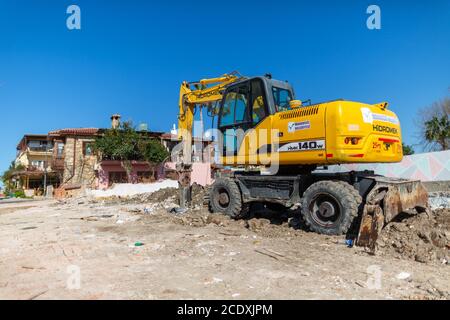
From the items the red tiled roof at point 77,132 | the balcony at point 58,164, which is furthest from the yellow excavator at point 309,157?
the balcony at point 58,164

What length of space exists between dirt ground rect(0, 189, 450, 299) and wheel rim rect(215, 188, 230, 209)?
1.21 meters

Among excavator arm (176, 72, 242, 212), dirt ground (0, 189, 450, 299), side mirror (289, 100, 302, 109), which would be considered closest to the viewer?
dirt ground (0, 189, 450, 299)

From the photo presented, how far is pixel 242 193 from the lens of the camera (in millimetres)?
8336

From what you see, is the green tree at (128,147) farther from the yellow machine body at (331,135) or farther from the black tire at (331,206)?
the black tire at (331,206)

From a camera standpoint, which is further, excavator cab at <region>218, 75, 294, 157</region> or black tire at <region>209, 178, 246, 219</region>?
black tire at <region>209, 178, 246, 219</region>

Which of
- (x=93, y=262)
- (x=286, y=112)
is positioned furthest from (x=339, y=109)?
(x=93, y=262)

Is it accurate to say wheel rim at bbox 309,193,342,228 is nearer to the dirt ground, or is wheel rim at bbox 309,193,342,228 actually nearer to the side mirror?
the dirt ground

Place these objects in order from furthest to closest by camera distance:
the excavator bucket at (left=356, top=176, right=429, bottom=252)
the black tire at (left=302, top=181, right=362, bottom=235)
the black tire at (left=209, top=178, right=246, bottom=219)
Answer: the black tire at (left=209, top=178, right=246, bottom=219) < the black tire at (left=302, top=181, right=362, bottom=235) < the excavator bucket at (left=356, top=176, right=429, bottom=252)

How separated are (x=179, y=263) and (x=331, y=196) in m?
3.29

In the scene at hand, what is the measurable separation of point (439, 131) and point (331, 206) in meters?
25.9

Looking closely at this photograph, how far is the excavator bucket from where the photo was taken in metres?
5.33

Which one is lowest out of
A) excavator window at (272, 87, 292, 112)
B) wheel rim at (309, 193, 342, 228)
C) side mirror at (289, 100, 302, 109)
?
wheel rim at (309, 193, 342, 228)

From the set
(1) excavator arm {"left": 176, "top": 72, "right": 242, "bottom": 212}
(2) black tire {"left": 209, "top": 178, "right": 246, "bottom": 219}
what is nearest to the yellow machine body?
(2) black tire {"left": 209, "top": 178, "right": 246, "bottom": 219}
